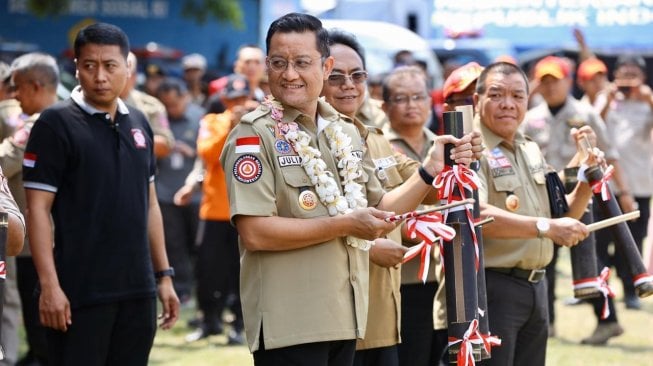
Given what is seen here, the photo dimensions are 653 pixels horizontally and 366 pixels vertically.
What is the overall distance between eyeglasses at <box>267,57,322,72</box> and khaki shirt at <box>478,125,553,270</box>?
1638 mm

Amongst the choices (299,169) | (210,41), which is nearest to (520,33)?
(210,41)

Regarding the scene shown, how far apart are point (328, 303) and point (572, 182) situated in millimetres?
2319

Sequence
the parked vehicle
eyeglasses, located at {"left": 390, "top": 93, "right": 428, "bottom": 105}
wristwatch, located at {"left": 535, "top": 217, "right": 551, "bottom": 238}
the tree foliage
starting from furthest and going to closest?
1. the tree foliage
2. the parked vehicle
3. eyeglasses, located at {"left": 390, "top": 93, "right": 428, "bottom": 105}
4. wristwatch, located at {"left": 535, "top": 217, "right": 551, "bottom": 238}

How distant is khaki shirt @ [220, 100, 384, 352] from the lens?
181 inches

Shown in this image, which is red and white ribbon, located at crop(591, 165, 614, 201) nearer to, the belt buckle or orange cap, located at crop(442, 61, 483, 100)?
the belt buckle

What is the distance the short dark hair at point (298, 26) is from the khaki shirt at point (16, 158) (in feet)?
9.26

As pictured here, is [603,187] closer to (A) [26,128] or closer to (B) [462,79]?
(B) [462,79]

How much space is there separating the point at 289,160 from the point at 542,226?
5.56ft

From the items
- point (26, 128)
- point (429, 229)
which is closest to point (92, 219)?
point (429, 229)

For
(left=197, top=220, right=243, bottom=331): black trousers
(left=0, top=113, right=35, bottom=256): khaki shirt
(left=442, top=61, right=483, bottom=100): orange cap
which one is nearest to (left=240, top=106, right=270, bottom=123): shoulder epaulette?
(left=442, top=61, right=483, bottom=100): orange cap

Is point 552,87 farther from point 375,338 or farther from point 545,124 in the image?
point 375,338

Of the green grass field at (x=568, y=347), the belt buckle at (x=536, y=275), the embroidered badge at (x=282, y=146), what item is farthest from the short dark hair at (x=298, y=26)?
the green grass field at (x=568, y=347)

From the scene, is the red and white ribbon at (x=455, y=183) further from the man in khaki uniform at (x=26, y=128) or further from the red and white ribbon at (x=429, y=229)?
the man in khaki uniform at (x=26, y=128)

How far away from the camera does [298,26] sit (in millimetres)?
4738
